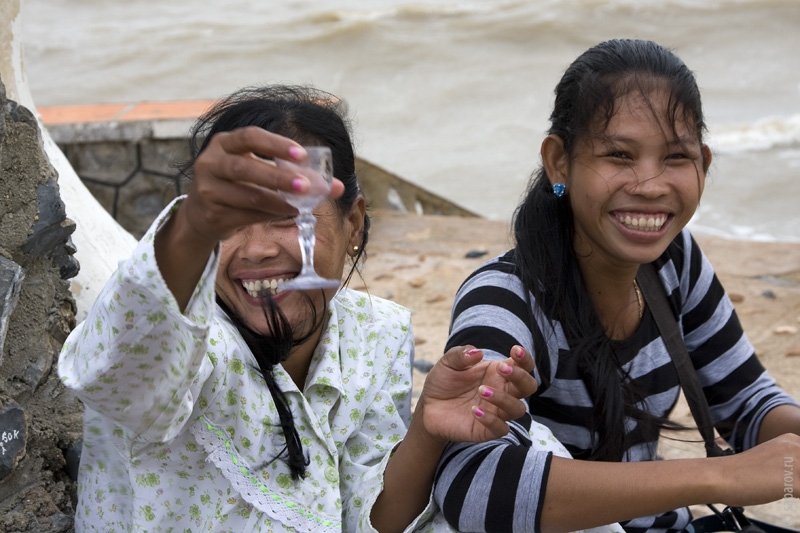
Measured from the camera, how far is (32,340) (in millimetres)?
1980

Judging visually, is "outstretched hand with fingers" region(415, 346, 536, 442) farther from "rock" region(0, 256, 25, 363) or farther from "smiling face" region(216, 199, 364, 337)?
"rock" region(0, 256, 25, 363)

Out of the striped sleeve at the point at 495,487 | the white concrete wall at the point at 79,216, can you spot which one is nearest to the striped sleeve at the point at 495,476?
the striped sleeve at the point at 495,487

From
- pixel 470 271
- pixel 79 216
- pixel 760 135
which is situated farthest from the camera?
pixel 760 135

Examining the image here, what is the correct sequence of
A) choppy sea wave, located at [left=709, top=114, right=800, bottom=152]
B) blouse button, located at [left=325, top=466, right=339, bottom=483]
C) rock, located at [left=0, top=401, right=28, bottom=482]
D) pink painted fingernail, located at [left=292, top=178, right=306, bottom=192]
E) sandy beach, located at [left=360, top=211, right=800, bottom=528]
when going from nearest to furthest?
pink painted fingernail, located at [left=292, top=178, right=306, bottom=192]
rock, located at [left=0, top=401, right=28, bottom=482]
blouse button, located at [left=325, top=466, right=339, bottom=483]
sandy beach, located at [left=360, top=211, right=800, bottom=528]
choppy sea wave, located at [left=709, top=114, right=800, bottom=152]

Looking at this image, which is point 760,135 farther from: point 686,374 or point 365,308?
point 365,308

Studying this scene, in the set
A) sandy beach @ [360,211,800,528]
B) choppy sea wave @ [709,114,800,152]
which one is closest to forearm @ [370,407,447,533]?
sandy beach @ [360,211,800,528]

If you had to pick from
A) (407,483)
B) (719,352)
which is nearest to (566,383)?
(407,483)

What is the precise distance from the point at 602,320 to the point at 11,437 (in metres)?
1.27

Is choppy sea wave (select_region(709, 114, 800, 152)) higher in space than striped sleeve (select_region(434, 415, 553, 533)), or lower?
lower

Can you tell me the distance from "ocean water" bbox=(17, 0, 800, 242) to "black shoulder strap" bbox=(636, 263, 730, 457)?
7.54m

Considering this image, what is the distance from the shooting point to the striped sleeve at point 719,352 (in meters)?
2.35

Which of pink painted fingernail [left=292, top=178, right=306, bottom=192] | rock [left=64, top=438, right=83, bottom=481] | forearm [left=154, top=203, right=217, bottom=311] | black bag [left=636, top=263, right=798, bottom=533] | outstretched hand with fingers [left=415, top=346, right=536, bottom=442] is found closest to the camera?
pink painted fingernail [left=292, top=178, right=306, bottom=192]

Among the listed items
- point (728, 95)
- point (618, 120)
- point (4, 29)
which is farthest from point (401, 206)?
point (728, 95)

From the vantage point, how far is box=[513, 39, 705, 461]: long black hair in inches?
80.0
